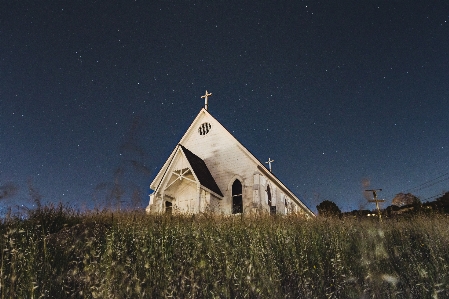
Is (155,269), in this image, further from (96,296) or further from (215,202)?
(215,202)

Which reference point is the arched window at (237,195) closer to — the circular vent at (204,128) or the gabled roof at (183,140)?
the gabled roof at (183,140)

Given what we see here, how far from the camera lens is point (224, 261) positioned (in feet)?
20.2

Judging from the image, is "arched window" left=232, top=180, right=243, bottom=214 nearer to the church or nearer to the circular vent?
the church

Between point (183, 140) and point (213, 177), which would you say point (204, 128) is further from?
point (213, 177)

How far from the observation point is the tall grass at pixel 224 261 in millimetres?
5027

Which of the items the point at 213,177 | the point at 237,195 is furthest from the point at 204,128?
the point at 237,195

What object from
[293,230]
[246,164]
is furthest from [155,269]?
[246,164]

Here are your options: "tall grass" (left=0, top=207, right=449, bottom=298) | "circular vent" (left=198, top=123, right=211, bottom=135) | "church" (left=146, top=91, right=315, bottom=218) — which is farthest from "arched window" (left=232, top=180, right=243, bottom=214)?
"tall grass" (left=0, top=207, right=449, bottom=298)

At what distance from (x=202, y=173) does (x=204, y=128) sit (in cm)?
502

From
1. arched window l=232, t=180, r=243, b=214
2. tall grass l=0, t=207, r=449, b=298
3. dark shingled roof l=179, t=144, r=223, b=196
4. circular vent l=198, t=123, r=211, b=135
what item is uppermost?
circular vent l=198, t=123, r=211, b=135

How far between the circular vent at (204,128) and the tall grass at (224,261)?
49.6ft

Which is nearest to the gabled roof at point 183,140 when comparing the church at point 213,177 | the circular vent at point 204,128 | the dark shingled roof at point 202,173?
the church at point 213,177

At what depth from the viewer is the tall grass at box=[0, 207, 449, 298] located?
503 centimetres

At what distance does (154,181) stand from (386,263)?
19235mm
